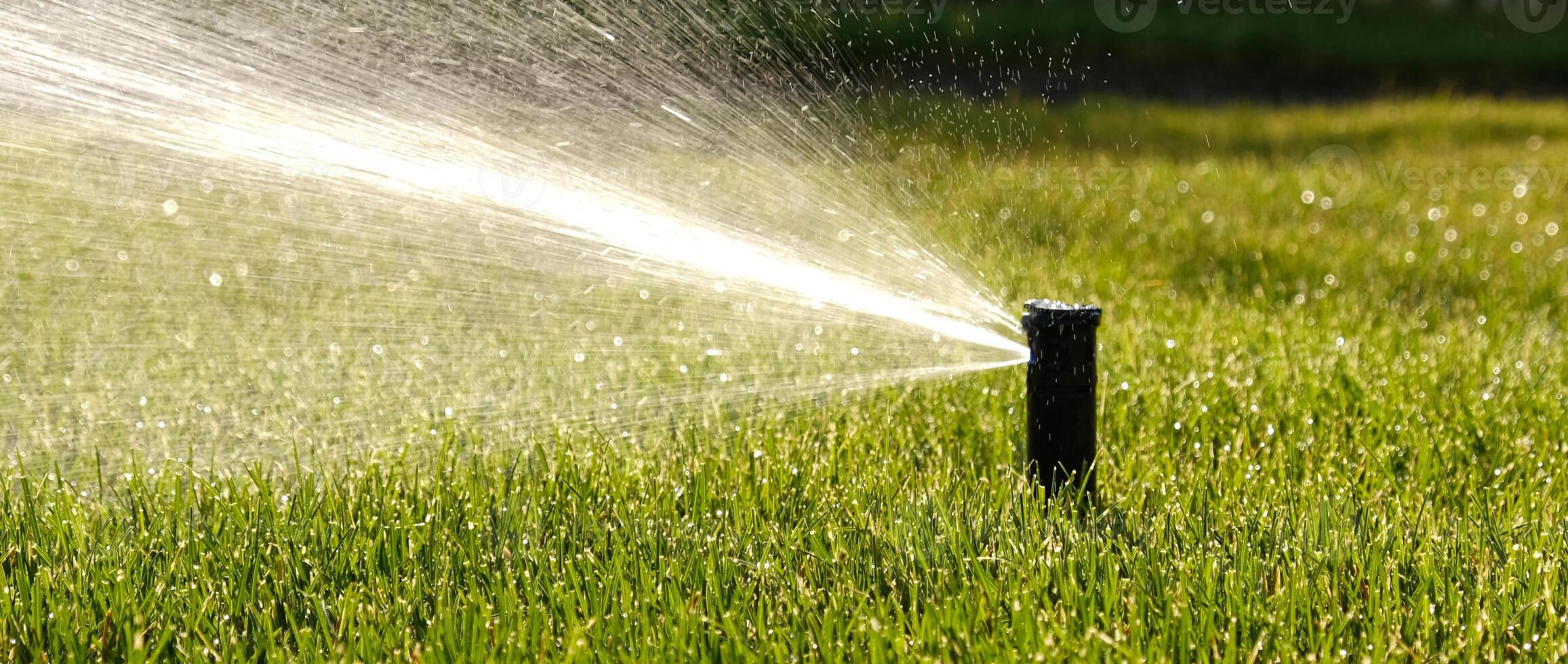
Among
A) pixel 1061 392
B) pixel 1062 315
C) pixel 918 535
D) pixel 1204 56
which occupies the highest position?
pixel 1204 56

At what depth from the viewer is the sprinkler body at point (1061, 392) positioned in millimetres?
1944

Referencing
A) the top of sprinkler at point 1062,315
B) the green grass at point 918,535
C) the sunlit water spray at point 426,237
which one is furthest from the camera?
the sunlit water spray at point 426,237

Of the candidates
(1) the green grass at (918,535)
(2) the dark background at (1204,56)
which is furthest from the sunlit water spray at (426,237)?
(2) the dark background at (1204,56)

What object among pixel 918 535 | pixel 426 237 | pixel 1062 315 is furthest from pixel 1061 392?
pixel 426 237

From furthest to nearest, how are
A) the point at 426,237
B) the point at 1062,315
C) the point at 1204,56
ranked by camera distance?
the point at 1204,56 < the point at 426,237 < the point at 1062,315

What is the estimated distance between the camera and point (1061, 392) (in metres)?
2.03

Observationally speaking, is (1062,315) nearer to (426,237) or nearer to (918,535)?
(918,535)

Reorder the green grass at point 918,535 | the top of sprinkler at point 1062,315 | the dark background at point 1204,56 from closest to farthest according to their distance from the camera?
the green grass at point 918,535, the top of sprinkler at point 1062,315, the dark background at point 1204,56

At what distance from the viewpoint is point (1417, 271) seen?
14.3 feet

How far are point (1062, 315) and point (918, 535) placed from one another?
38cm

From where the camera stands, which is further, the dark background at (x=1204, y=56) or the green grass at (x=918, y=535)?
the dark background at (x=1204, y=56)

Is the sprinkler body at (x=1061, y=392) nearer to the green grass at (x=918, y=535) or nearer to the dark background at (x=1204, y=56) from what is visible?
the green grass at (x=918, y=535)

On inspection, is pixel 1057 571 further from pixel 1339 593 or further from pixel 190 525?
pixel 190 525

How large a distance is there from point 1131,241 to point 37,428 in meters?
3.69
